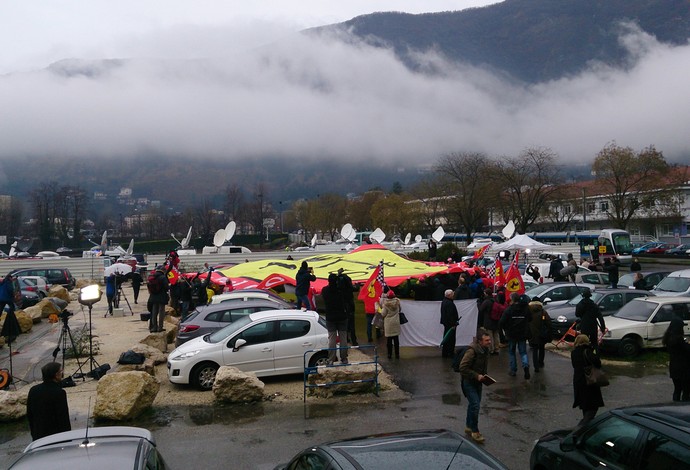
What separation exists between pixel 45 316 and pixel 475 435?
20.7 metres

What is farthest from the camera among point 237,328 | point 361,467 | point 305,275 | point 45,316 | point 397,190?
point 397,190

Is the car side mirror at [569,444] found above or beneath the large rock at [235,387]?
above

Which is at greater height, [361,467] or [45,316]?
[361,467]

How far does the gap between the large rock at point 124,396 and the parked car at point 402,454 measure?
Answer: 6379 mm

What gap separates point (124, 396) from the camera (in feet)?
34.6

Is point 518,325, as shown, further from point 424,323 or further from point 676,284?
point 676,284

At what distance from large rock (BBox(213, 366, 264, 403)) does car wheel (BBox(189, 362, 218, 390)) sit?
3.78 feet

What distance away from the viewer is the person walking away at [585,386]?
848 centimetres

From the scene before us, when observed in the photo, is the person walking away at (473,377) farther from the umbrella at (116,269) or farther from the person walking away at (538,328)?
the umbrella at (116,269)

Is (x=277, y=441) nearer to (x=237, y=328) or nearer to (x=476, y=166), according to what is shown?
(x=237, y=328)

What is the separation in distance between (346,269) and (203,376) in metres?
13.7

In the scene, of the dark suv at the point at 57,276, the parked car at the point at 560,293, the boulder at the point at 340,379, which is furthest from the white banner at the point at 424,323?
the dark suv at the point at 57,276

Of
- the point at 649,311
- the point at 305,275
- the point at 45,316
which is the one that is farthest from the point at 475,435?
the point at 45,316

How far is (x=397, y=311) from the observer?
14961 mm
